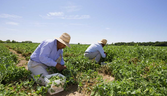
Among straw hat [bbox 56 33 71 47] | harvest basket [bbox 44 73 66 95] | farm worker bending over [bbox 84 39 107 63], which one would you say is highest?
straw hat [bbox 56 33 71 47]

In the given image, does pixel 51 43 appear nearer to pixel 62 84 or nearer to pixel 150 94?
pixel 62 84

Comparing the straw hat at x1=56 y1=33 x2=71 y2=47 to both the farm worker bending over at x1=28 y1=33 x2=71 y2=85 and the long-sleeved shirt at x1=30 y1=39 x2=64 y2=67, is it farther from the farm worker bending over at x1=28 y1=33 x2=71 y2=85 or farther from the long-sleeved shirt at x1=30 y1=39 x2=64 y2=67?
the long-sleeved shirt at x1=30 y1=39 x2=64 y2=67

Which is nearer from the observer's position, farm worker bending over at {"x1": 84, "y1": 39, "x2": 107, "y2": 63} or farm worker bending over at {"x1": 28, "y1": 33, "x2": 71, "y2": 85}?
farm worker bending over at {"x1": 28, "y1": 33, "x2": 71, "y2": 85}

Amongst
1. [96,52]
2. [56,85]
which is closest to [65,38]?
[56,85]

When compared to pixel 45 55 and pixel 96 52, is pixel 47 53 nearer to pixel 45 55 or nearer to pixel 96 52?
pixel 45 55

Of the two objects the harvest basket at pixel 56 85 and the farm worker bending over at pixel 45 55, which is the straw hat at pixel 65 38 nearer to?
the farm worker bending over at pixel 45 55

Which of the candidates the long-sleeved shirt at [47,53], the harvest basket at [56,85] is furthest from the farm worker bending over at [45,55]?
the harvest basket at [56,85]

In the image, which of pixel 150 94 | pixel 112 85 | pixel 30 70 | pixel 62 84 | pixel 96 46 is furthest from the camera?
pixel 96 46

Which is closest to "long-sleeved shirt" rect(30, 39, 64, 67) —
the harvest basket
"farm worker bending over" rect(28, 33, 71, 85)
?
"farm worker bending over" rect(28, 33, 71, 85)

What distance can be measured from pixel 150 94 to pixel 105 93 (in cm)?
88

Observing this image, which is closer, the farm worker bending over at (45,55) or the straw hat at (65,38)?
the farm worker bending over at (45,55)

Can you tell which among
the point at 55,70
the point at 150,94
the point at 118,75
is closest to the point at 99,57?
the point at 118,75

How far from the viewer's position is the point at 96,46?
500cm

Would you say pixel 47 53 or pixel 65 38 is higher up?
pixel 65 38
